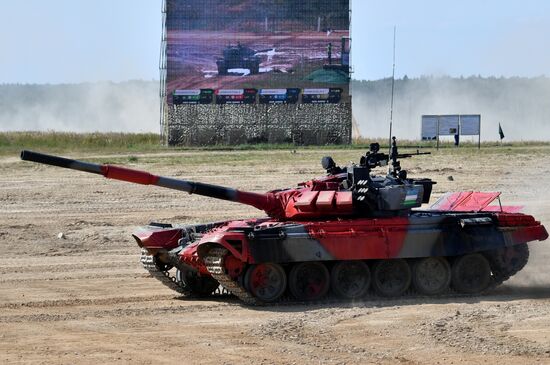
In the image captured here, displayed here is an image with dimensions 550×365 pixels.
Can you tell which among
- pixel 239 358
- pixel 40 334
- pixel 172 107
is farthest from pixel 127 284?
pixel 172 107

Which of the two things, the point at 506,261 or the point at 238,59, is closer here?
the point at 506,261

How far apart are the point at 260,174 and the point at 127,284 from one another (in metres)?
18.8

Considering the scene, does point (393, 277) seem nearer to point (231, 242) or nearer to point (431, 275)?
point (431, 275)

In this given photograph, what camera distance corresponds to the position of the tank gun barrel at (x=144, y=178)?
18188 millimetres

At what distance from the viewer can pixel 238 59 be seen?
57312mm

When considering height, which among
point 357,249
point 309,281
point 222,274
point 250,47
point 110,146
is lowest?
point 309,281

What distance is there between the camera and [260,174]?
39.2 meters

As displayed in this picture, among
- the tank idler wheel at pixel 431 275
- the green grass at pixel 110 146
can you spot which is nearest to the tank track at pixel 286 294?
the tank idler wheel at pixel 431 275

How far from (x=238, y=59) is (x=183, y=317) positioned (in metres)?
40.6

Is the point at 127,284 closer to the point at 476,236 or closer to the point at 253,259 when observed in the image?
the point at 253,259

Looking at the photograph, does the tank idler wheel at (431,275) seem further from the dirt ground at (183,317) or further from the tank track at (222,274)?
the tank track at (222,274)

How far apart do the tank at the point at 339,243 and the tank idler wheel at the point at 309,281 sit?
0.05 ft

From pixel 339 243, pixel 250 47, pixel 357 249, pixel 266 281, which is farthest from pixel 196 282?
pixel 250 47

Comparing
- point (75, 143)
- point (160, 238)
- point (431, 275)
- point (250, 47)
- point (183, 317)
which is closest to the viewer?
point (183, 317)
